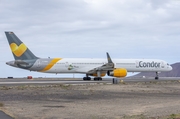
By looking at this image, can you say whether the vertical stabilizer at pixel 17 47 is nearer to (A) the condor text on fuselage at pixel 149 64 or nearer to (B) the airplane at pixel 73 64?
(B) the airplane at pixel 73 64

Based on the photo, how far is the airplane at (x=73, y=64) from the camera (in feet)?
174

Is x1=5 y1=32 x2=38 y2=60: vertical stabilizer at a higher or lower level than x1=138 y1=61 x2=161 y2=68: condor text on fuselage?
higher

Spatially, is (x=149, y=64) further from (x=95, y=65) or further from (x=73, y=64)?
(x=73, y=64)

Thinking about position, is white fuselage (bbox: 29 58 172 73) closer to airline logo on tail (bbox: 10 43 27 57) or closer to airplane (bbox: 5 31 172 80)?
airplane (bbox: 5 31 172 80)

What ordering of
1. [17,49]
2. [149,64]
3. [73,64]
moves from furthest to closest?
[149,64] < [73,64] < [17,49]

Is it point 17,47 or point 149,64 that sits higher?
point 17,47

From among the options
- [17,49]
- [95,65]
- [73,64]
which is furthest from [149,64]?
[17,49]

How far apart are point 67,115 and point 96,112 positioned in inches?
66.6

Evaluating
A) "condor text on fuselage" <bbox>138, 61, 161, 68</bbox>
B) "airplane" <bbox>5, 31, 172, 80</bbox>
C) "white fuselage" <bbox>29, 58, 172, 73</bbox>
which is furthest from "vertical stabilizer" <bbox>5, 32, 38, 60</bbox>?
"condor text on fuselage" <bbox>138, 61, 161, 68</bbox>

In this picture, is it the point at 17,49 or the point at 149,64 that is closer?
the point at 17,49

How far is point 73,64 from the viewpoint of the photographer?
2272 inches

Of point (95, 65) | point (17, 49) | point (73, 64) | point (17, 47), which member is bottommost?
point (95, 65)

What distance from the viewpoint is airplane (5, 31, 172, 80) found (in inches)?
2093

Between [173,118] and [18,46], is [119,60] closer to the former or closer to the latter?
[18,46]
